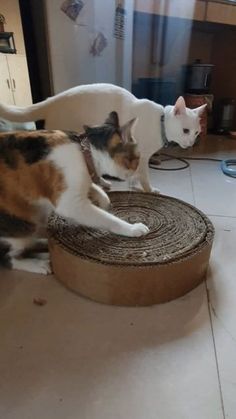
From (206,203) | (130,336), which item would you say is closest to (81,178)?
(130,336)

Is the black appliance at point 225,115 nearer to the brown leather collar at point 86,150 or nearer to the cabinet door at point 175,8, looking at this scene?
the cabinet door at point 175,8

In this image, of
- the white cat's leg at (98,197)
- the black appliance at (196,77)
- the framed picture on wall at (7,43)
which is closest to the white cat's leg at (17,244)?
the white cat's leg at (98,197)

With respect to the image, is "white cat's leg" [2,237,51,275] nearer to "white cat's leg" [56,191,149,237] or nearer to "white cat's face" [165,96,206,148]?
"white cat's leg" [56,191,149,237]

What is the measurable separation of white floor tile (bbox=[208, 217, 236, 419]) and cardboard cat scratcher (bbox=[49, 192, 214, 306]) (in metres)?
0.07

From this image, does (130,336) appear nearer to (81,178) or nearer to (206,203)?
(81,178)

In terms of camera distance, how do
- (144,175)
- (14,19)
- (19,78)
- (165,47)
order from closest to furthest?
1. (144,175)
2. (14,19)
3. (19,78)
4. (165,47)

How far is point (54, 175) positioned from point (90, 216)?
0.51 feet

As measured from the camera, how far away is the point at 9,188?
2.84 feet

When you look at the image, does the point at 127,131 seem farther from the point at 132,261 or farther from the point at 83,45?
the point at 83,45

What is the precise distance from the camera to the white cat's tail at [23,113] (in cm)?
128

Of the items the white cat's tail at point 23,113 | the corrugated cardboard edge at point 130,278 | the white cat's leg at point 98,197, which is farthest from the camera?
the white cat's tail at point 23,113

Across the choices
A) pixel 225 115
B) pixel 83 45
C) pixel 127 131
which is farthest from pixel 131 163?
pixel 225 115

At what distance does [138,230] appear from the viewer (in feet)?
3.12

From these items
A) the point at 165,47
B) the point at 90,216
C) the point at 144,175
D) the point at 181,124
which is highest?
the point at 165,47
